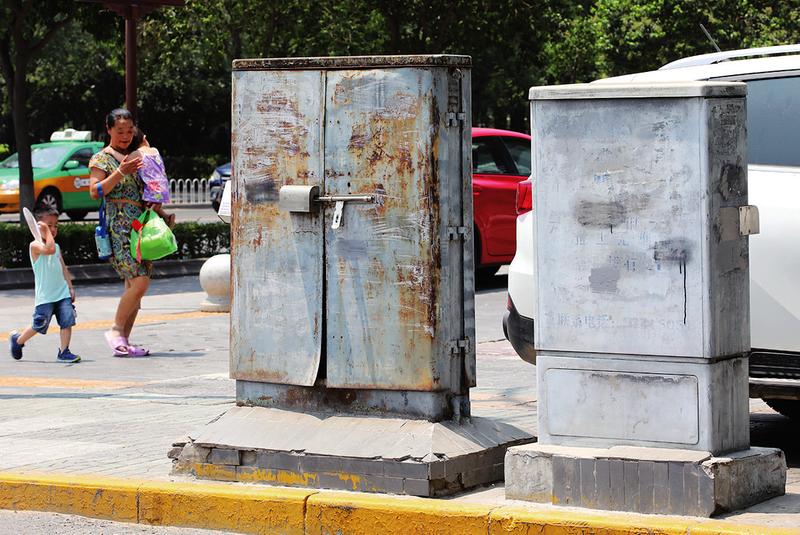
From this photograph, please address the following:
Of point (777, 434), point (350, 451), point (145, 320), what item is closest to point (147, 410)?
point (350, 451)

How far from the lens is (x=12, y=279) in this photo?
1817 cm

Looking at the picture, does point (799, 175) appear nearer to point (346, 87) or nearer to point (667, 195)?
point (667, 195)

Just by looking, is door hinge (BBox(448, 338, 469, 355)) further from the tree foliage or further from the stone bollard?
the tree foliage

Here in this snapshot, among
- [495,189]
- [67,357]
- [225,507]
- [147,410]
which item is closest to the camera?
[225,507]

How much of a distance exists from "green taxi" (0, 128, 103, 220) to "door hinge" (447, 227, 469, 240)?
88.4ft

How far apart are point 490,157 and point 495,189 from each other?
1.31 feet

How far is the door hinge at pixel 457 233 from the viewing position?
6125 mm

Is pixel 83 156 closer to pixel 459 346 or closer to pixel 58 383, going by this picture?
pixel 58 383

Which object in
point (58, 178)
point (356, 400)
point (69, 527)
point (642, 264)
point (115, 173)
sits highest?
point (58, 178)

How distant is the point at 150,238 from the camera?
1130 cm

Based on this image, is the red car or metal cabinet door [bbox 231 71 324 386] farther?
the red car

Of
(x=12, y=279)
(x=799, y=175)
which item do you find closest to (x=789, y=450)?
(x=799, y=175)

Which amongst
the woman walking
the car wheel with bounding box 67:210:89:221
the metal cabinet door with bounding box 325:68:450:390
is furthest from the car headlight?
the metal cabinet door with bounding box 325:68:450:390

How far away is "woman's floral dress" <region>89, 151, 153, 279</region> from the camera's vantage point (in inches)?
450
